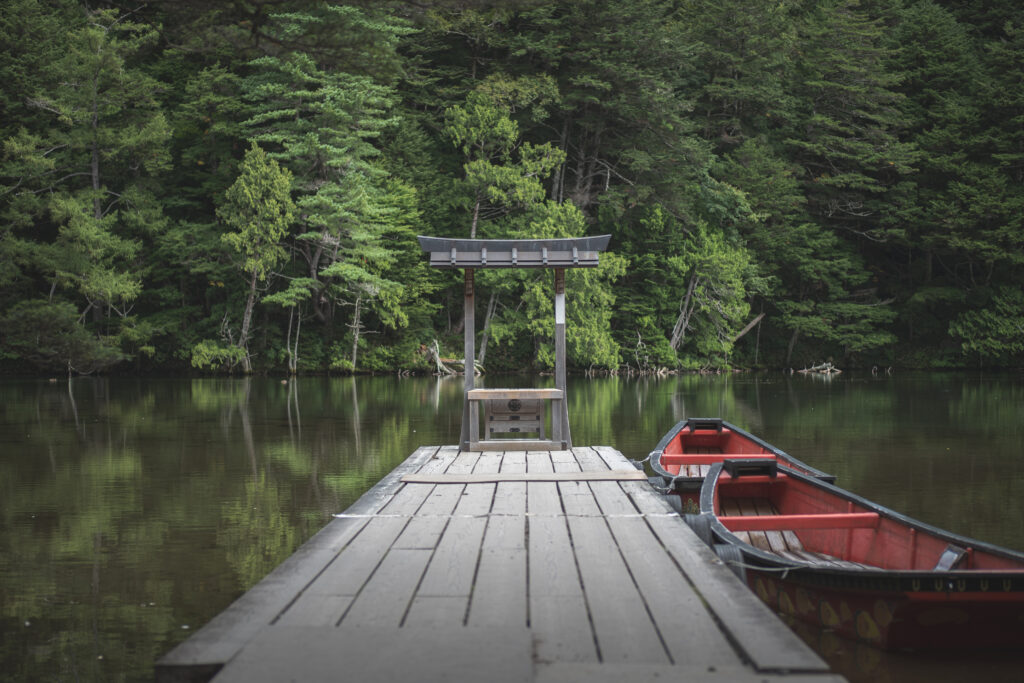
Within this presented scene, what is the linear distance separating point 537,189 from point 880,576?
28.3 m

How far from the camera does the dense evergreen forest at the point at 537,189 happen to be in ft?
94.2

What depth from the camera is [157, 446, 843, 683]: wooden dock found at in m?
2.86

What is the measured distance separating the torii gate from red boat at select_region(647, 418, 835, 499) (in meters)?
1.05

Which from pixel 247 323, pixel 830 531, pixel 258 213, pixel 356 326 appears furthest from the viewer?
pixel 356 326

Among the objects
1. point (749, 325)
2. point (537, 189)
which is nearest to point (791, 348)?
point (749, 325)

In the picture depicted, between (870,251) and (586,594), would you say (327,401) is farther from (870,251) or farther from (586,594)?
(870,251)

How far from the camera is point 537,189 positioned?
31.5 metres

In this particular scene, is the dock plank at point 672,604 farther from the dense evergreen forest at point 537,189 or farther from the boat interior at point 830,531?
the dense evergreen forest at point 537,189

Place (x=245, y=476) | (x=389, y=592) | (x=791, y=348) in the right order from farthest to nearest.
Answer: (x=791, y=348) → (x=245, y=476) → (x=389, y=592)

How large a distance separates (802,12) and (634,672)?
135 ft

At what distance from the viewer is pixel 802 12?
39.1 m

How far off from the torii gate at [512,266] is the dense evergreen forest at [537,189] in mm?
20639

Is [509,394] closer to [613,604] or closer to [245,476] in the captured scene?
[245,476]

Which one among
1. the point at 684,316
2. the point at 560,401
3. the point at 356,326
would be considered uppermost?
the point at 684,316
